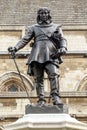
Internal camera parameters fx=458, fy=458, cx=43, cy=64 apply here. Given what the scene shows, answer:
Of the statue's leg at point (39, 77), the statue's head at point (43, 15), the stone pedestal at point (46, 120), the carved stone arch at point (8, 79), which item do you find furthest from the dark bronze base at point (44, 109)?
the carved stone arch at point (8, 79)

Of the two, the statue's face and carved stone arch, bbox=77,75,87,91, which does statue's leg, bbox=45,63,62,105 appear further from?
carved stone arch, bbox=77,75,87,91

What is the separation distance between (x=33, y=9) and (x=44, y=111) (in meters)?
18.8

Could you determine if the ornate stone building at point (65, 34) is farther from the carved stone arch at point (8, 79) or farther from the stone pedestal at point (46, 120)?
the stone pedestal at point (46, 120)

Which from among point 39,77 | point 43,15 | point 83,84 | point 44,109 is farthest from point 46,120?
point 83,84

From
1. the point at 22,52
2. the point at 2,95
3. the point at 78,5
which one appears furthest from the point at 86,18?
the point at 2,95

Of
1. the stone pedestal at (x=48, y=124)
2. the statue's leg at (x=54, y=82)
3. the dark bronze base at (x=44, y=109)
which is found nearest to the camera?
the stone pedestal at (x=48, y=124)

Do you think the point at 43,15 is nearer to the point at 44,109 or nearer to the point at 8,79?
the point at 44,109

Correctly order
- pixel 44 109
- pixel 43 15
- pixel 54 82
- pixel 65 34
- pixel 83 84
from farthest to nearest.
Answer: pixel 65 34 < pixel 83 84 < pixel 43 15 < pixel 54 82 < pixel 44 109

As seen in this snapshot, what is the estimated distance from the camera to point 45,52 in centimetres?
759

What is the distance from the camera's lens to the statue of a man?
24.6 ft

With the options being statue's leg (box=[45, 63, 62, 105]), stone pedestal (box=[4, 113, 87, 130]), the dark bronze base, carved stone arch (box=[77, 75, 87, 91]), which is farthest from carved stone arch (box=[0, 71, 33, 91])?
stone pedestal (box=[4, 113, 87, 130])

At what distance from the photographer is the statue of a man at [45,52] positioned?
7.49 metres

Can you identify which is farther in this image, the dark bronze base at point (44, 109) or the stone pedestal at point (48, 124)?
the dark bronze base at point (44, 109)

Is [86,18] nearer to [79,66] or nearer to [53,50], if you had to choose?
[79,66]
